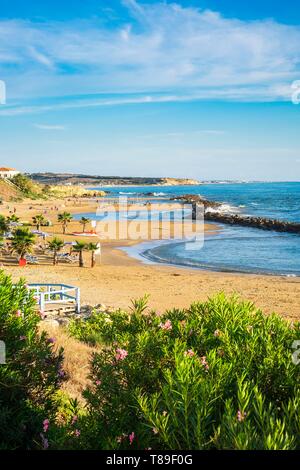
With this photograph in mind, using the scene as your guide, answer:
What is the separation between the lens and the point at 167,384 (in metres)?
3.15

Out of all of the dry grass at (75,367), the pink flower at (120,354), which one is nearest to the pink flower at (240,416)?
the pink flower at (120,354)

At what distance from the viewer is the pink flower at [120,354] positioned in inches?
144

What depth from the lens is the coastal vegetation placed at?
2.69 metres

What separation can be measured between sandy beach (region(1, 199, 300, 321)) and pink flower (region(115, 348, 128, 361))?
47.6ft

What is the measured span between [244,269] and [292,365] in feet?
92.4

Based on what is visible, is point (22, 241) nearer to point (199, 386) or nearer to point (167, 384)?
point (167, 384)

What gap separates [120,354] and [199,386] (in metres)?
0.92

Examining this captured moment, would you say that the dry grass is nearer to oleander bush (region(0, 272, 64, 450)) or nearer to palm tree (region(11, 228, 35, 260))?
oleander bush (region(0, 272, 64, 450))

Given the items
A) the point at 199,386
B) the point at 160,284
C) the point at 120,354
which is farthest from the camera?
the point at 160,284

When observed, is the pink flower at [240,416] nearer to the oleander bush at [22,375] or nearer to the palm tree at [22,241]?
the oleander bush at [22,375]

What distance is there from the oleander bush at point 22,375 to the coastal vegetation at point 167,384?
1 centimetres

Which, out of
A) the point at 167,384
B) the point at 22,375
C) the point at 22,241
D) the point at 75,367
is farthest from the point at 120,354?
the point at 22,241

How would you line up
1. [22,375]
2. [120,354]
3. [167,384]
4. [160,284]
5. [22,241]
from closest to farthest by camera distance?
[167,384] < [120,354] < [22,375] < [160,284] < [22,241]

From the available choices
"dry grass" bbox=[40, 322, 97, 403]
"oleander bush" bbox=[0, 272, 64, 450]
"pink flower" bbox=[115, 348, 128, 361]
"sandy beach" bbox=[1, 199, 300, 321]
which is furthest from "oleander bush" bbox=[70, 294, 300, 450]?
"sandy beach" bbox=[1, 199, 300, 321]
